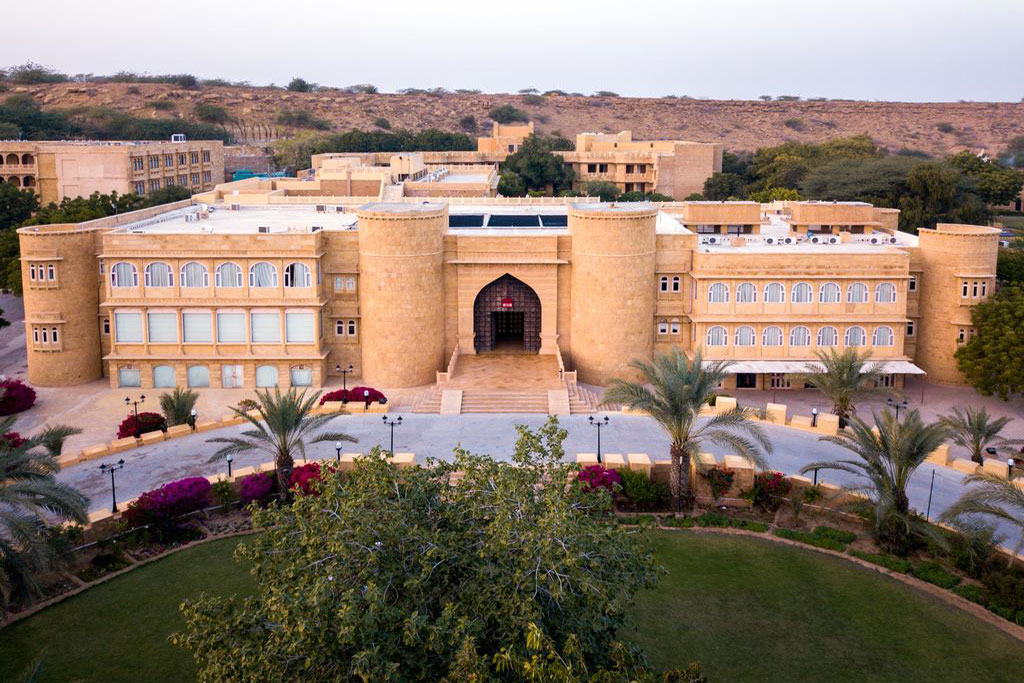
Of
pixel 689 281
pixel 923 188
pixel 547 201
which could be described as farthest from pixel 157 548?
pixel 923 188

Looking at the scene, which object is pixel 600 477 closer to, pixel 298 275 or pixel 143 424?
pixel 143 424

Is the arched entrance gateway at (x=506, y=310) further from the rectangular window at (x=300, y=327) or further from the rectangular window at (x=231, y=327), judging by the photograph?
the rectangular window at (x=231, y=327)

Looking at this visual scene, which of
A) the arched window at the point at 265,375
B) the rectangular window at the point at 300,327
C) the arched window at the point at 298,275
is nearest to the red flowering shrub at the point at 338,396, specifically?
the rectangular window at the point at 300,327

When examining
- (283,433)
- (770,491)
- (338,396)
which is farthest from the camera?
(338,396)

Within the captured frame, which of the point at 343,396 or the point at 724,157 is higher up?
the point at 724,157

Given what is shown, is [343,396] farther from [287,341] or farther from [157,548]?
[157,548]

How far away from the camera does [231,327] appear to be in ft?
124

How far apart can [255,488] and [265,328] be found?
1323cm

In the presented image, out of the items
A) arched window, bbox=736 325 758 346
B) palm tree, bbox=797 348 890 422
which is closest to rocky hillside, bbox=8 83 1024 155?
arched window, bbox=736 325 758 346

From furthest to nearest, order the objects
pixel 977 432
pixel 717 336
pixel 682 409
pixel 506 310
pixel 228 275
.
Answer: pixel 506 310 < pixel 717 336 < pixel 228 275 < pixel 977 432 < pixel 682 409

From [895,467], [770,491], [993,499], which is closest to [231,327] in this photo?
[770,491]

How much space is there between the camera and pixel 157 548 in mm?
23578

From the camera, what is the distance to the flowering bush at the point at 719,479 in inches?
1027

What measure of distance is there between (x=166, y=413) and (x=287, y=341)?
653cm
